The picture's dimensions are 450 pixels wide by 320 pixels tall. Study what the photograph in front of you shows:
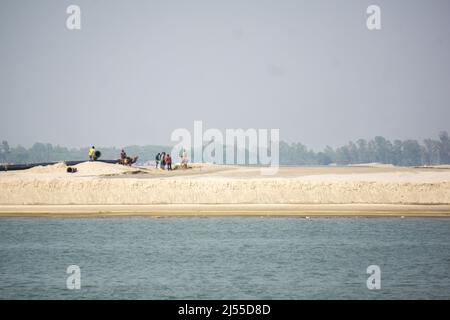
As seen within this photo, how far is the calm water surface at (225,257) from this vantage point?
2911 centimetres

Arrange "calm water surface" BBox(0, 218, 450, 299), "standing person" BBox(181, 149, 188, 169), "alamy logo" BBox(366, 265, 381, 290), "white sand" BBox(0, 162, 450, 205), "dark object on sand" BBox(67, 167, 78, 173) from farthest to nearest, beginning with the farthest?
"standing person" BBox(181, 149, 188, 169), "dark object on sand" BBox(67, 167, 78, 173), "white sand" BBox(0, 162, 450, 205), "alamy logo" BBox(366, 265, 381, 290), "calm water surface" BBox(0, 218, 450, 299)

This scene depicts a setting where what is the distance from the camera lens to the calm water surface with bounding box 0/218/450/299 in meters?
29.1

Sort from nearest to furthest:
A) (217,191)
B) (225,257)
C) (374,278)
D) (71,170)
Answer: (374,278), (225,257), (217,191), (71,170)

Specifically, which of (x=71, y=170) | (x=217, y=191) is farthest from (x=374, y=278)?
(x=71, y=170)

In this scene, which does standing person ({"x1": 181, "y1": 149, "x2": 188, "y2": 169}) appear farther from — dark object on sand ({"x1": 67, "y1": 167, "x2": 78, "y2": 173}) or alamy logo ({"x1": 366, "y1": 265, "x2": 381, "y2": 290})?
alamy logo ({"x1": 366, "y1": 265, "x2": 381, "y2": 290})

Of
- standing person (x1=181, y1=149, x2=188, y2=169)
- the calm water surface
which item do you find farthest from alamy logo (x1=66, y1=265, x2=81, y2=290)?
standing person (x1=181, y1=149, x2=188, y2=169)

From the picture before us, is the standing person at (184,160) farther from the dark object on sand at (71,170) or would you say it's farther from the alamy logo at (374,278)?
the alamy logo at (374,278)

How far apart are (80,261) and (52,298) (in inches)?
319

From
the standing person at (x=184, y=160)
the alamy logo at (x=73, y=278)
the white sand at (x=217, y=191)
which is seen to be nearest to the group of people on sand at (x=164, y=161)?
the standing person at (x=184, y=160)

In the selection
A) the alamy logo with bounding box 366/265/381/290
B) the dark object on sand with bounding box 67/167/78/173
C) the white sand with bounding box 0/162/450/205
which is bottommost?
the alamy logo with bounding box 366/265/381/290

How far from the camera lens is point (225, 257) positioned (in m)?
36.8

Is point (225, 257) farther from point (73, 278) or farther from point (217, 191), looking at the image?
point (217, 191)
